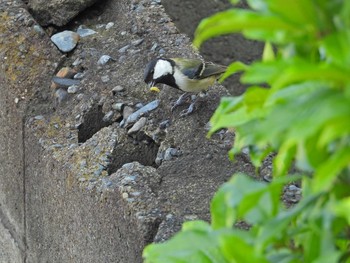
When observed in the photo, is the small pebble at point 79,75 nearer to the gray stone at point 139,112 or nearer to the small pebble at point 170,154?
the gray stone at point 139,112

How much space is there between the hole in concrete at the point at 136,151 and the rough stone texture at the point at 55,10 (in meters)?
0.81

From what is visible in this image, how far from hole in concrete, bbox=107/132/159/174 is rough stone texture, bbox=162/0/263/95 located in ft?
8.23

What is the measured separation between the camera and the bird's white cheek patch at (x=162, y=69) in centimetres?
275

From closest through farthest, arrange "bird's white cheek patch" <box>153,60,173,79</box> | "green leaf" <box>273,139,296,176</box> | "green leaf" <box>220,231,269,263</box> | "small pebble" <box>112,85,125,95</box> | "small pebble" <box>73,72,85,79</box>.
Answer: "green leaf" <box>220,231,269,263</box> < "green leaf" <box>273,139,296,176</box> < "bird's white cheek patch" <box>153,60,173,79</box> < "small pebble" <box>112,85,125,95</box> < "small pebble" <box>73,72,85,79</box>

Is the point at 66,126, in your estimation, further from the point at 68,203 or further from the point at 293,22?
the point at 293,22

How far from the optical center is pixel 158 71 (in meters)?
2.82

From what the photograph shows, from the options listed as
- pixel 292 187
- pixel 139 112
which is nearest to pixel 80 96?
pixel 139 112

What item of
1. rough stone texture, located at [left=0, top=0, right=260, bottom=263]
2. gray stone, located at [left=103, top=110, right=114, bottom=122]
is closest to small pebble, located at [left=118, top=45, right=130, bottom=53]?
rough stone texture, located at [left=0, top=0, right=260, bottom=263]

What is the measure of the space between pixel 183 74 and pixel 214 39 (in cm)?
205

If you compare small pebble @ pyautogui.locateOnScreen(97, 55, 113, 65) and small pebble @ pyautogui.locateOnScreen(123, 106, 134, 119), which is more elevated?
small pebble @ pyautogui.locateOnScreen(123, 106, 134, 119)

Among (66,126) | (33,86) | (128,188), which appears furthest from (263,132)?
(33,86)

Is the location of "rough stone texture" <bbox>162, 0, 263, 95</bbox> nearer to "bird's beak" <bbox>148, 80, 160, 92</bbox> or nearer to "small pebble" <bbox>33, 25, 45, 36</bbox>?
"small pebble" <bbox>33, 25, 45, 36</bbox>

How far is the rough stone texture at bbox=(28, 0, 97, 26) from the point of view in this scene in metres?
3.24

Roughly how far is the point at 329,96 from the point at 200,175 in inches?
58.5
